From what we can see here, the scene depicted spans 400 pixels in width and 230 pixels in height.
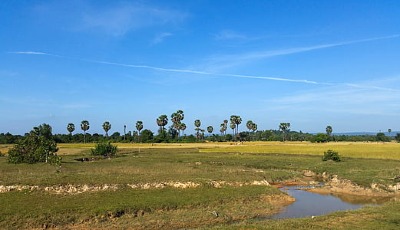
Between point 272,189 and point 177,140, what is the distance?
12878 centimetres

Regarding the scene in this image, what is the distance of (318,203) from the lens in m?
31.5

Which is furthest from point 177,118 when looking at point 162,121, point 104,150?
point 104,150

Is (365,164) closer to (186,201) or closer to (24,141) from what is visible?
(186,201)

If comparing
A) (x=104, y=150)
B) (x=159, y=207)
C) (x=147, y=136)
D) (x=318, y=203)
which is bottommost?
(x=318, y=203)

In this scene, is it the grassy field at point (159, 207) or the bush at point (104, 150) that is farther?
the bush at point (104, 150)

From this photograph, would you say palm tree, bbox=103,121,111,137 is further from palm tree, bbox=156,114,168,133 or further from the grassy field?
the grassy field

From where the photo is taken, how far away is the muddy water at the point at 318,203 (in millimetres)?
27125

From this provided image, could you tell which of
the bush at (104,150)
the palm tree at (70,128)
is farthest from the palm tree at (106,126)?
the bush at (104,150)

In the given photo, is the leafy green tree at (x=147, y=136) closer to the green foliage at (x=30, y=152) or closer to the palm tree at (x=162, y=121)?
the palm tree at (x=162, y=121)

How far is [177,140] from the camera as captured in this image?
16062cm

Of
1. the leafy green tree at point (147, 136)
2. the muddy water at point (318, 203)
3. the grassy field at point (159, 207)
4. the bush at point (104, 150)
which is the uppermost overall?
the leafy green tree at point (147, 136)

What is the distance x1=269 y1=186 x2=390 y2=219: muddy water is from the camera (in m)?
27.1

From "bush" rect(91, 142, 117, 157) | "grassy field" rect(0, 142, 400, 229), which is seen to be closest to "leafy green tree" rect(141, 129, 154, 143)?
"bush" rect(91, 142, 117, 157)

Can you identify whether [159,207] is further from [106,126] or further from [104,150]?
[106,126]
